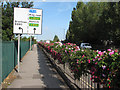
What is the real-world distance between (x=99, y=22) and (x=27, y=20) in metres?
20.4

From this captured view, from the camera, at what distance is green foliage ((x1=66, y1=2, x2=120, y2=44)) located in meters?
21.2

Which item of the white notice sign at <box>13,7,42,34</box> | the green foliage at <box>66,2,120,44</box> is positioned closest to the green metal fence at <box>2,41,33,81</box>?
the white notice sign at <box>13,7,42,34</box>

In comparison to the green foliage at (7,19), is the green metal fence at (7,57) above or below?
below

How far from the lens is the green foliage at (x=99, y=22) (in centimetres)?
2125

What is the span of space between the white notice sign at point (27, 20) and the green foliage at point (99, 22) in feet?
51.8

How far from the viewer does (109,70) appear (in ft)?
8.48

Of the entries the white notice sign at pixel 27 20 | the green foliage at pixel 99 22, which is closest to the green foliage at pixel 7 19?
the green foliage at pixel 99 22

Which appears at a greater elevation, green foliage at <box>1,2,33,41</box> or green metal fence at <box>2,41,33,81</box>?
green foliage at <box>1,2,33,41</box>

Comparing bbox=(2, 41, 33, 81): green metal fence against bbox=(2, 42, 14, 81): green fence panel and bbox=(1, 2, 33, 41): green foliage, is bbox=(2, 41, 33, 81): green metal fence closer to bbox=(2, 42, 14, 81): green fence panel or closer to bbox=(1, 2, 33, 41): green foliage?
bbox=(2, 42, 14, 81): green fence panel

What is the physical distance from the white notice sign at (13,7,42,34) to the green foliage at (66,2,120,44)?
1577 centimetres

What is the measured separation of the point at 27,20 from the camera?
27.8 feet

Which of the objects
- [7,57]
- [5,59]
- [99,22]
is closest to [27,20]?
[7,57]

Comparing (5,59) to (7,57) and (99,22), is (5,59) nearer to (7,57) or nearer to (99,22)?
(7,57)

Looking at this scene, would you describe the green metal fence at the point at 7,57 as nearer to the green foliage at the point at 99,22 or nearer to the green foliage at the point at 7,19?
the green foliage at the point at 99,22
